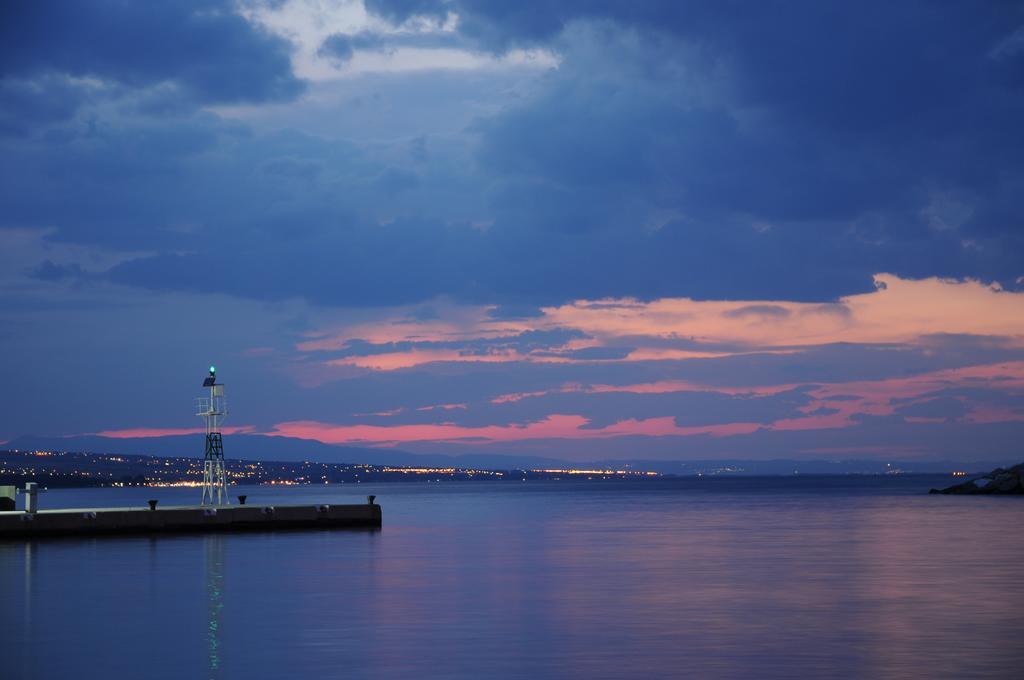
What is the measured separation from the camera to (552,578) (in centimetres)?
5884

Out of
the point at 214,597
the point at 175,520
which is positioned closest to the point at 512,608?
the point at 214,597

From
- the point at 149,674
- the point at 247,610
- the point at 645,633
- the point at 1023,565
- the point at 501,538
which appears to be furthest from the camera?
the point at 501,538

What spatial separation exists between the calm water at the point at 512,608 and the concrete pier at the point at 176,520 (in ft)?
14.7

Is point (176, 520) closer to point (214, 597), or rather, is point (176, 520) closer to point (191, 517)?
point (191, 517)

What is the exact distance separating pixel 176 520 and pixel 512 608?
51.8m

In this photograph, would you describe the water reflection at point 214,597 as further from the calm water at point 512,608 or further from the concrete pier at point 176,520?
the concrete pier at point 176,520

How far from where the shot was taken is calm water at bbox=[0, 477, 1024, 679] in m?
32.9

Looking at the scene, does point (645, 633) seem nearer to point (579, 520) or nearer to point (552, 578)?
point (552, 578)

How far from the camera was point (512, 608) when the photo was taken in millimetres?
46281

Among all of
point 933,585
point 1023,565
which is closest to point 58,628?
point 933,585

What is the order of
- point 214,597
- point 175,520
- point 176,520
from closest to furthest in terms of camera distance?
point 214,597 < point 175,520 < point 176,520

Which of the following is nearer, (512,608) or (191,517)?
(512,608)

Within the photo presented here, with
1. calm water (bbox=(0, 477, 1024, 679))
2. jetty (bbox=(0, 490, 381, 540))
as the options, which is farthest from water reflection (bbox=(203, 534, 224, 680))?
jetty (bbox=(0, 490, 381, 540))

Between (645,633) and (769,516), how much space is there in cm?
9918
